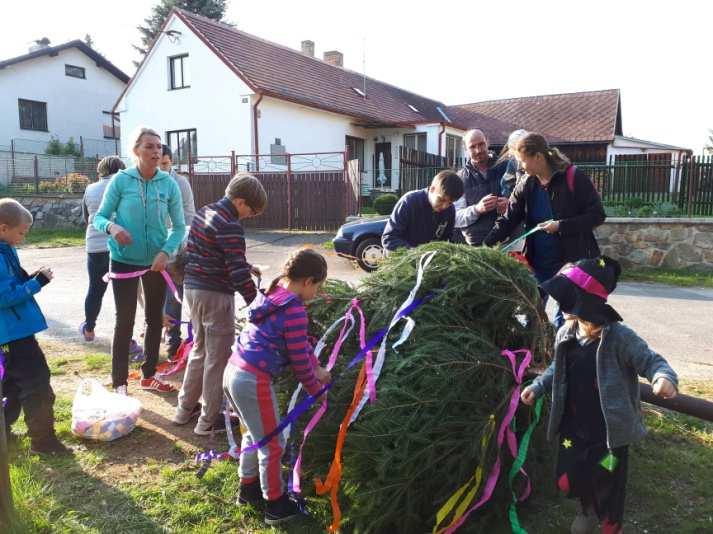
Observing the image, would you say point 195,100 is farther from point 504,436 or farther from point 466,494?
point 466,494

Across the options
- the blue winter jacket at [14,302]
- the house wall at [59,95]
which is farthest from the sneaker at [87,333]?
the house wall at [59,95]

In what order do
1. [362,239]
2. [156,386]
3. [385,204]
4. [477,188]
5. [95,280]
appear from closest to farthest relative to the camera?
1. [156,386]
2. [477,188]
3. [95,280]
4. [362,239]
5. [385,204]

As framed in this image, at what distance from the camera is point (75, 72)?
101 ft

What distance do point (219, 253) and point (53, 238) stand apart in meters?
15.7

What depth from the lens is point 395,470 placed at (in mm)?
2520

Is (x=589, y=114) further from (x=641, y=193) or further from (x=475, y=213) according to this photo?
(x=475, y=213)

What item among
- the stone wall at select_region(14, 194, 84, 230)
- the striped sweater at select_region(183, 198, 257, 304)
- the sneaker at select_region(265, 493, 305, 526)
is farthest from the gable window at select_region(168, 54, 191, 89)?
the sneaker at select_region(265, 493, 305, 526)

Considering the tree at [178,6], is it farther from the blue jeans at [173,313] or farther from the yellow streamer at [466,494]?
the yellow streamer at [466,494]

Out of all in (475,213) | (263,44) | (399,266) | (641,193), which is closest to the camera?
(399,266)

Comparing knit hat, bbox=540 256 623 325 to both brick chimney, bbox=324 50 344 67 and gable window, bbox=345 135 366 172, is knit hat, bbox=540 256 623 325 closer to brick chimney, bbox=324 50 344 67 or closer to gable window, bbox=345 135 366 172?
gable window, bbox=345 135 366 172

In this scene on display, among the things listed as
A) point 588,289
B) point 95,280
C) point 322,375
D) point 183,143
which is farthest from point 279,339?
point 183,143

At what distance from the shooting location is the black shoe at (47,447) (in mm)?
3551

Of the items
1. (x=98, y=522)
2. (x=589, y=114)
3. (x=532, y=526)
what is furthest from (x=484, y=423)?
(x=589, y=114)

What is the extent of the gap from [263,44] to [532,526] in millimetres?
24888
